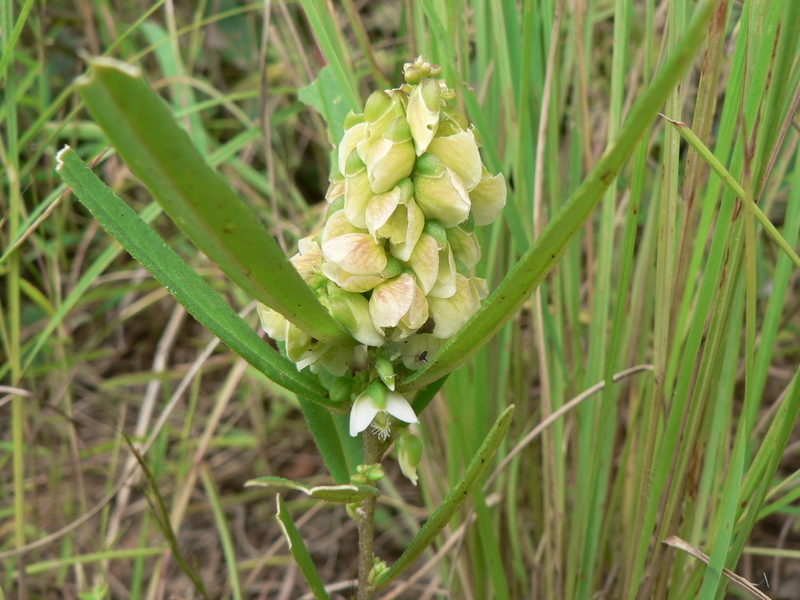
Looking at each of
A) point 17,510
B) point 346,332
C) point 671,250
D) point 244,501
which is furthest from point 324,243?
point 244,501

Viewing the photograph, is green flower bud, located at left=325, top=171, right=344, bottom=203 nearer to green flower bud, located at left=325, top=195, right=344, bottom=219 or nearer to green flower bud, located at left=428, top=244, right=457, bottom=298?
green flower bud, located at left=325, top=195, right=344, bottom=219

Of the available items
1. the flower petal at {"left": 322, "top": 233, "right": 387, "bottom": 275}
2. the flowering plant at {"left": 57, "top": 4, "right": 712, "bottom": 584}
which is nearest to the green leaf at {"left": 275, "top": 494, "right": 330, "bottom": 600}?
the flowering plant at {"left": 57, "top": 4, "right": 712, "bottom": 584}

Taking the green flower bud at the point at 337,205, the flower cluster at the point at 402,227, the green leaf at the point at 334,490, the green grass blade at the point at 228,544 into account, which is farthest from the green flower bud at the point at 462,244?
the green grass blade at the point at 228,544

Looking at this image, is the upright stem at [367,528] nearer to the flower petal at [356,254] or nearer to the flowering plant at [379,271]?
the flowering plant at [379,271]

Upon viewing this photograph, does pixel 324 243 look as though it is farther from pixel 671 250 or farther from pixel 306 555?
pixel 671 250

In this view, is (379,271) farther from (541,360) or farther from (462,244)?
(541,360)
